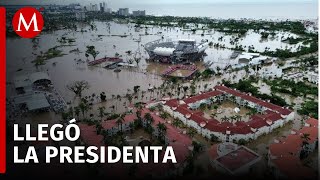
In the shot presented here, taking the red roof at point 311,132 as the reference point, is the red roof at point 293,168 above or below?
below

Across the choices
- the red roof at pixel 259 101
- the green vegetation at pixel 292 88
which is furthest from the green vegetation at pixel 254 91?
the red roof at pixel 259 101

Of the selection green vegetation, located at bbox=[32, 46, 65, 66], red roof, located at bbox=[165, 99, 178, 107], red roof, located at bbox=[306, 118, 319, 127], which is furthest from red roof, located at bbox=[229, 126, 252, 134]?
green vegetation, located at bbox=[32, 46, 65, 66]

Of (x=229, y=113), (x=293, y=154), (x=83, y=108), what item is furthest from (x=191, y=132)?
(x=83, y=108)

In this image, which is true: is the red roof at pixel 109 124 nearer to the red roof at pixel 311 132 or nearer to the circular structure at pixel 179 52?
the red roof at pixel 311 132

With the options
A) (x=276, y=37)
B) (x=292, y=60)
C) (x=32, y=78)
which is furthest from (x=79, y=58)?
(x=276, y=37)

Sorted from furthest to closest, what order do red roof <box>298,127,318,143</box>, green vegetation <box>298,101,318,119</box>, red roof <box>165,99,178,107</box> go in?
red roof <box>165,99,178,107</box> < green vegetation <box>298,101,318,119</box> < red roof <box>298,127,318,143</box>

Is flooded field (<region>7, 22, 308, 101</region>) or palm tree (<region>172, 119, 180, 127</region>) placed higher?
flooded field (<region>7, 22, 308, 101</region>)

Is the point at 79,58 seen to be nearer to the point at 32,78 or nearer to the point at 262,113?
the point at 32,78

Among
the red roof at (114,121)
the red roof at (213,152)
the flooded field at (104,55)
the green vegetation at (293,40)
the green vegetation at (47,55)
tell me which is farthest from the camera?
the green vegetation at (293,40)

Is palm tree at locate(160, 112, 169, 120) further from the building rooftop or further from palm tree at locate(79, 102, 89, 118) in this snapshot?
the building rooftop
